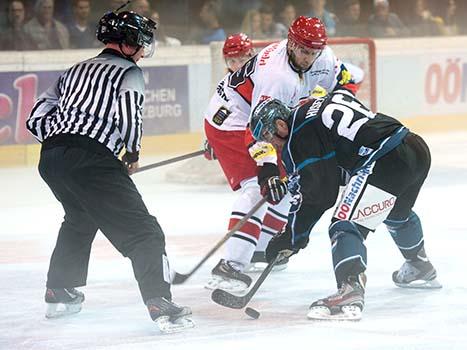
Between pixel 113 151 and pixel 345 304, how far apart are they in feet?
2.94

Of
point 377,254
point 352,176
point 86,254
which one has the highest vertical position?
point 352,176

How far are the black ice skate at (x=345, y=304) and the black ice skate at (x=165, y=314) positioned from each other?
445 millimetres

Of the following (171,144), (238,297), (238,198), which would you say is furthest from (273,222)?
(171,144)

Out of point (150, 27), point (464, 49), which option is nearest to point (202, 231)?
point (150, 27)

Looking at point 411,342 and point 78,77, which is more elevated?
point 78,77

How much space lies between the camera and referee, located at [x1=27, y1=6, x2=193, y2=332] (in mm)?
3736

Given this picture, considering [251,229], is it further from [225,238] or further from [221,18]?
[221,18]

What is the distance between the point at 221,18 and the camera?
986 cm

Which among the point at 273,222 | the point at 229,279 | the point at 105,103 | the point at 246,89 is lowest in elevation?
the point at 229,279

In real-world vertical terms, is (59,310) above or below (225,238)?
below

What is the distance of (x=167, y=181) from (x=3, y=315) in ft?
12.4

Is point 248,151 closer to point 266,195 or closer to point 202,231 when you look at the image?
point 266,195

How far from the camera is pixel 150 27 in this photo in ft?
12.7

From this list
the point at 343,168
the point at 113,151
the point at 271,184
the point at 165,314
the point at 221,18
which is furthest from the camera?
the point at 221,18
